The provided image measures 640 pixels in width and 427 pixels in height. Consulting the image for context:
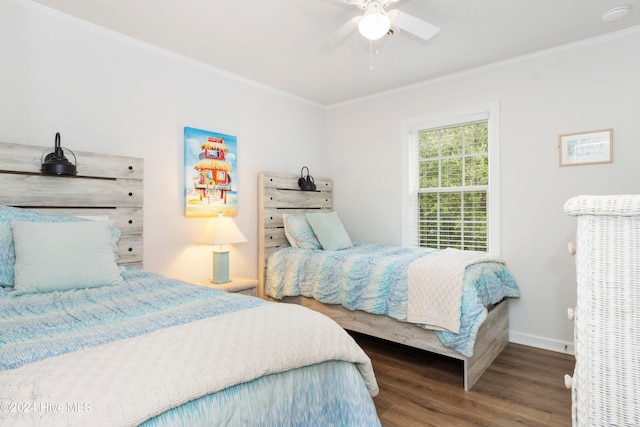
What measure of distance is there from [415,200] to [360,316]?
1.58 meters

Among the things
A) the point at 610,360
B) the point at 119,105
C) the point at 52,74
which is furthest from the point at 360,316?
the point at 52,74

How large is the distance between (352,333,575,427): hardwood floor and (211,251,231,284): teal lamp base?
1.34 meters

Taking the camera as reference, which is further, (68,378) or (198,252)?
(198,252)

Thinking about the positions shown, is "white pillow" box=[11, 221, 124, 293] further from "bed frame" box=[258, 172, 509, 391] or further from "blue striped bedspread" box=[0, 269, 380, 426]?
"bed frame" box=[258, 172, 509, 391]

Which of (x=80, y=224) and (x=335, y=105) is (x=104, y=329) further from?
(x=335, y=105)

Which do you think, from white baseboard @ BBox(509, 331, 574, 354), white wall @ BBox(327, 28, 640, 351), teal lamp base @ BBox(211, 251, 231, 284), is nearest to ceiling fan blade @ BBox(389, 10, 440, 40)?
white wall @ BBox(327, 28, 640, 351)

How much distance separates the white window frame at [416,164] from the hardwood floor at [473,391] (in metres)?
1.01

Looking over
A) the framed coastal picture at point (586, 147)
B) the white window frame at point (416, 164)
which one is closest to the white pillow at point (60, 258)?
the white window frame at point (416, 164)

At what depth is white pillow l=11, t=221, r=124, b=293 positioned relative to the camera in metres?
1.79

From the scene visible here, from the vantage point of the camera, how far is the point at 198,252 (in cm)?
322

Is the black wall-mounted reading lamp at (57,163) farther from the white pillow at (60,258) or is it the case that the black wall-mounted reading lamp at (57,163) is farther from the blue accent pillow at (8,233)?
the white pillow at (60,258)

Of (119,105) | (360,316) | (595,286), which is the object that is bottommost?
(360,316)

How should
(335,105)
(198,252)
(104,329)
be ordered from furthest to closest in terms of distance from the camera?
1. (335,105)
2. (198,252)
3. (104,329)

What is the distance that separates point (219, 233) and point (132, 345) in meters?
2.00
